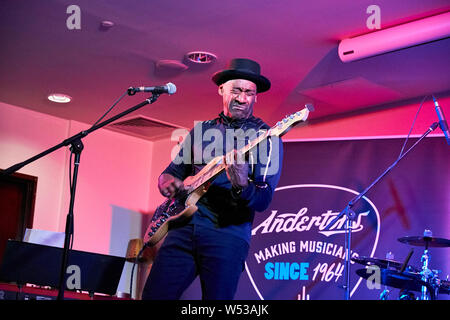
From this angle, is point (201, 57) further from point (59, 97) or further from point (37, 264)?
point (37, 264)

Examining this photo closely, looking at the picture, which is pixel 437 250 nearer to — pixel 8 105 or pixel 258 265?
pixel 258 265

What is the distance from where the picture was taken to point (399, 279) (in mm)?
5414

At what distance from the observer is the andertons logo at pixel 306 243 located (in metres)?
6.00

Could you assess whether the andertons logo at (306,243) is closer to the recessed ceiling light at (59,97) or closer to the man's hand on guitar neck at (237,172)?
the recessed ceiling light at (59,97)

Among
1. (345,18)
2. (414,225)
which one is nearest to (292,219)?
(414,225)

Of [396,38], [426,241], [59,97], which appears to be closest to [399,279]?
[426,241]

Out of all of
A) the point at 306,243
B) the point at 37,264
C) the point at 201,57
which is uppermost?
the point at 201,57

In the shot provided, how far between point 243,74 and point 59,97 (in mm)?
4478

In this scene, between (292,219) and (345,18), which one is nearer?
(345,18)

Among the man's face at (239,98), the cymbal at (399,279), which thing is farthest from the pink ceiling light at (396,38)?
the man's face at (239,98)

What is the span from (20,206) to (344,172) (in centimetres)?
397

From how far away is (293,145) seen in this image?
6.56m

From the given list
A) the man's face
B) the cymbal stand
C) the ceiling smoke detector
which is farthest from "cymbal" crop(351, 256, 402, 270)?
the man's face

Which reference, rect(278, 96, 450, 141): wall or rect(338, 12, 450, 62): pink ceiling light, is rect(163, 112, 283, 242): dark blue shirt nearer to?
rect(338, 12, 450, 62): pink ceiling light
